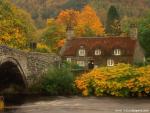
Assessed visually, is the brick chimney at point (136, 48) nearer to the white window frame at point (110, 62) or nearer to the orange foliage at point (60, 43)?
the white window frame at point (110, 62)

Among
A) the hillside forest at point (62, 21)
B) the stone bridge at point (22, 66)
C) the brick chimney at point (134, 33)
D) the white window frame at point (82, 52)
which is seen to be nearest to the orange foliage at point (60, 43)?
the hillside forest at point (62, 21)

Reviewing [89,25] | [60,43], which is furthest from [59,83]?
[89,25]

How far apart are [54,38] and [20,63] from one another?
128ft

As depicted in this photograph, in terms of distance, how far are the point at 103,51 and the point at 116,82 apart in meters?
21.9

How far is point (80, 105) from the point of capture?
45.9 metres

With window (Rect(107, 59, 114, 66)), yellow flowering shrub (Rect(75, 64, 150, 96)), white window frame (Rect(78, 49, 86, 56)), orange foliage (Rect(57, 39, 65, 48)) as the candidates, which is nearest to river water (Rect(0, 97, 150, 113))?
yellow flowering shrub (Rect(75, 64, 150, 96))

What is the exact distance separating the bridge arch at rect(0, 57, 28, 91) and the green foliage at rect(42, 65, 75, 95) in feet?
8.51

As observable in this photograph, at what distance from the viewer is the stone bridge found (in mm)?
51219

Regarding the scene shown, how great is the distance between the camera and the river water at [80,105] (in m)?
41.8

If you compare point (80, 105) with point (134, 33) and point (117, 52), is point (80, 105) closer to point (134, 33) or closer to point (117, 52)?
point (117, 52)

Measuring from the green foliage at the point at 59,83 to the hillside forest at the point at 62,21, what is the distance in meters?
8.38

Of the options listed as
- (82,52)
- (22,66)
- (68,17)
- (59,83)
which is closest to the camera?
(22,66)

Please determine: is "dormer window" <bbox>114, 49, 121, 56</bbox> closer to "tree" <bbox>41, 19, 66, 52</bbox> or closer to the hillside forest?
the hillside forest

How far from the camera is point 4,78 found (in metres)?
57.2
